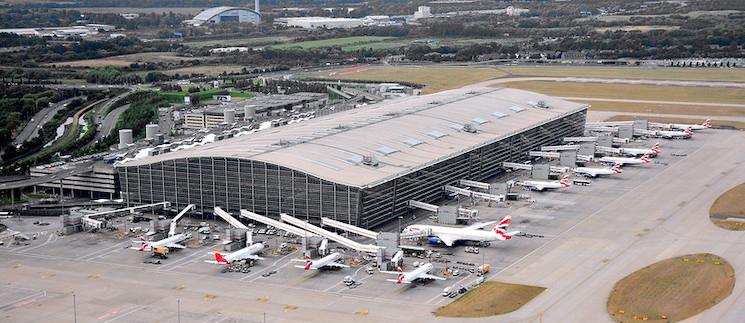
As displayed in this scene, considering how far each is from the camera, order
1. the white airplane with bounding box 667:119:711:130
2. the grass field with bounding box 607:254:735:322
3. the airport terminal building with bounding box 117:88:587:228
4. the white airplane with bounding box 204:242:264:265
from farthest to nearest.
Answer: the white airplane with bounding box 667:119:711:130 → the airport terminal building with bounding box 117:88:587:228 → the white airplane with bounding box 204:242:264:265 → the grass field with bounding box 607:254:735:322

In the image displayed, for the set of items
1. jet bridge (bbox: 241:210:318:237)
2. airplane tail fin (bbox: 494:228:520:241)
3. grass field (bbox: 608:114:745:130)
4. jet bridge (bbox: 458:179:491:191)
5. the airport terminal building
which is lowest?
grass field (bbox: 608:114:745:130)

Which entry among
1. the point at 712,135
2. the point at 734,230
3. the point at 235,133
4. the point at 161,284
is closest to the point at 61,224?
the point at 161,284

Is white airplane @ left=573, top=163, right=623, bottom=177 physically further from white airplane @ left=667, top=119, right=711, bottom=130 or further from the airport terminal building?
white airplane @ left=667, top=119, right=711, bottom=130

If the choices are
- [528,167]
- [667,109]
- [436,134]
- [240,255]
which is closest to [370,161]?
[436,134]

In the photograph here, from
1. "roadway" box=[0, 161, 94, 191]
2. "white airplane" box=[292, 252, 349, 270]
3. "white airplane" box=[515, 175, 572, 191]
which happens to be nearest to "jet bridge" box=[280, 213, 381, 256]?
"white airplane" box=[292, 252, 349, 270]

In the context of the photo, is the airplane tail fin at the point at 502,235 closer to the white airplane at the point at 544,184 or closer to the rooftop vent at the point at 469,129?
the white airplane at the point at 544,184

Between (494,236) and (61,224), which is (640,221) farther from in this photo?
(61,224)
